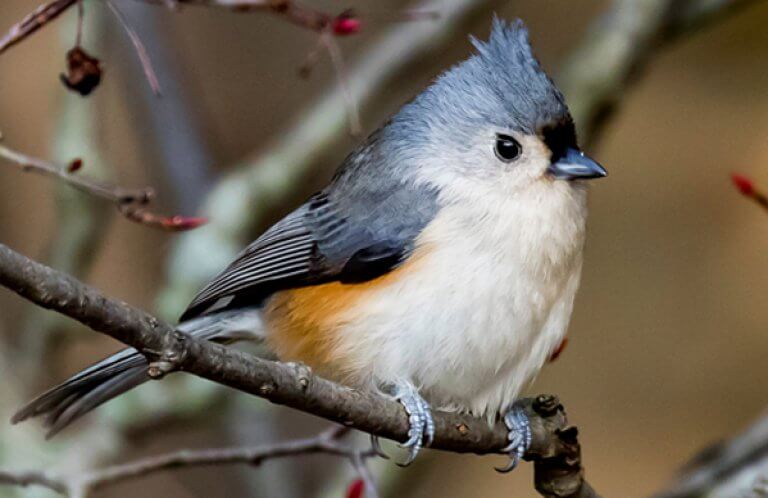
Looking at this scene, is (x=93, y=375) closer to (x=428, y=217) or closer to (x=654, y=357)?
(x=428, y=217)

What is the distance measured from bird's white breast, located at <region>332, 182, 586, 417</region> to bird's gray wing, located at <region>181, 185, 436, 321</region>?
0.09 metres

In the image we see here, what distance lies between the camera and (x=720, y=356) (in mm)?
4797

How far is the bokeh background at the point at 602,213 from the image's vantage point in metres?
4.75

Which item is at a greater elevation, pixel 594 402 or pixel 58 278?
pixel 58 278

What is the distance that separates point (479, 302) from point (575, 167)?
0.40m

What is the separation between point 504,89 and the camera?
279 cm

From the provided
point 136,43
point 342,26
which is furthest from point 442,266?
point 136,43

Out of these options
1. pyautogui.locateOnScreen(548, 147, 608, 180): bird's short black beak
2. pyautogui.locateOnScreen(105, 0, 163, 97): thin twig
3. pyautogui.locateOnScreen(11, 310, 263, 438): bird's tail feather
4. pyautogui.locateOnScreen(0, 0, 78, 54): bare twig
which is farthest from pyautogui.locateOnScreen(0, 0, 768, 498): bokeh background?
pyautogui.locateOnScreen(0, 0, 78, 54): bare twig

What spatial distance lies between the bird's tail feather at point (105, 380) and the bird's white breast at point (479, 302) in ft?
1.45

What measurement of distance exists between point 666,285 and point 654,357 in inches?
12.8

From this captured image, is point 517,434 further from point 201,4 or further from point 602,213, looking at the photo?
point 602,213

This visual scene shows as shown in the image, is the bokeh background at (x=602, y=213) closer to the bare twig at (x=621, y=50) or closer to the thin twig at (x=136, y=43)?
the bare twig at (x=621, y=50)

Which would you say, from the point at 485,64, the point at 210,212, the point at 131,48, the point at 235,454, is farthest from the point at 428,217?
the point at 131,48

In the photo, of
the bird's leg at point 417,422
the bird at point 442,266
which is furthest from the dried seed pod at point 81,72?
the bird's leg at point 417,422
